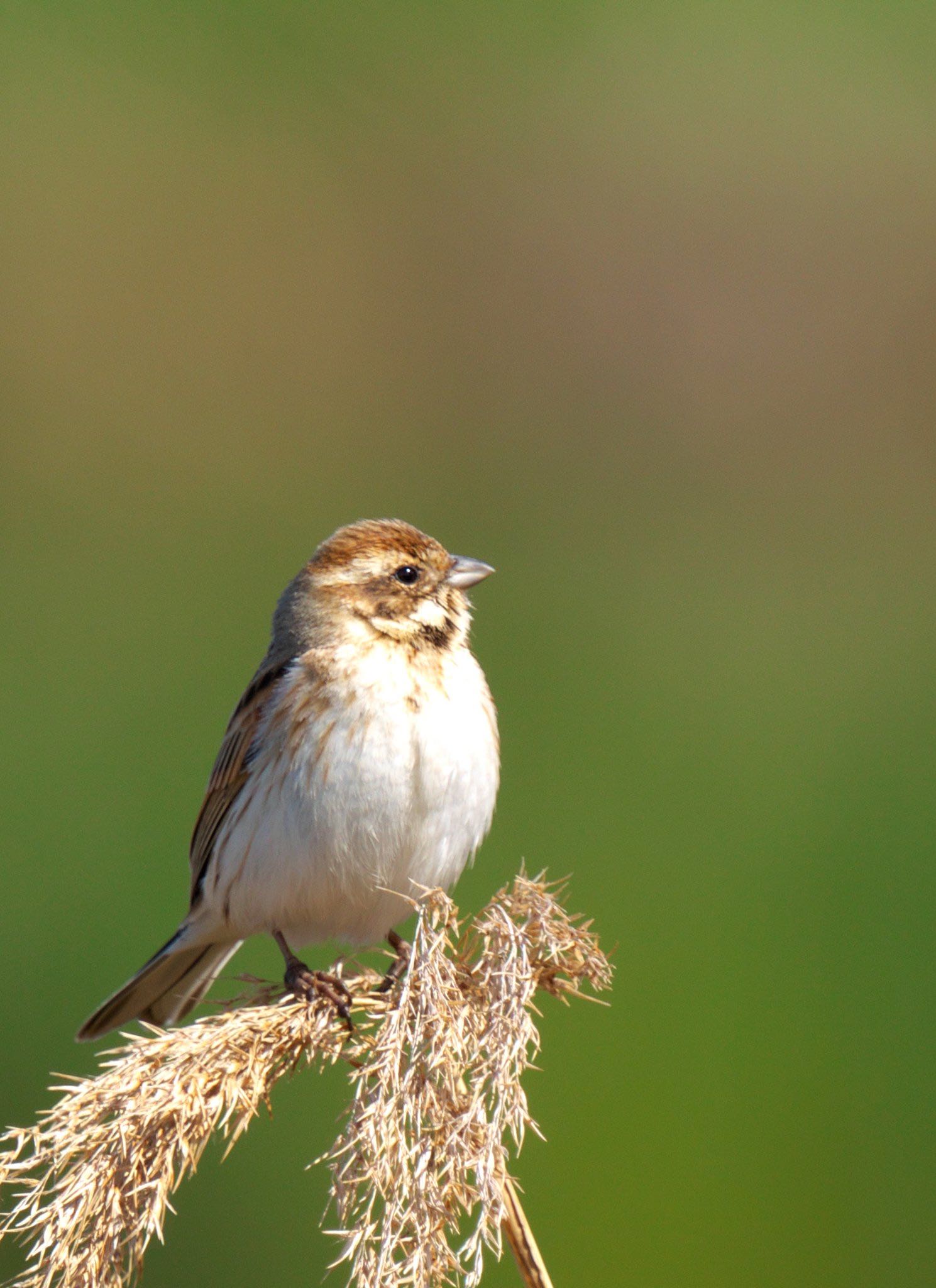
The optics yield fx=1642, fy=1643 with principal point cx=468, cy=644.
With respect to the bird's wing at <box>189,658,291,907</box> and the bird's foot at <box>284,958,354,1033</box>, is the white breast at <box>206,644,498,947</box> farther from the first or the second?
the bird's foot at <box>284,958,354,1033</box>

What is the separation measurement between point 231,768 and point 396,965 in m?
0.86

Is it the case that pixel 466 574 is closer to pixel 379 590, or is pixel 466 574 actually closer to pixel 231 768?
pixel 379 590

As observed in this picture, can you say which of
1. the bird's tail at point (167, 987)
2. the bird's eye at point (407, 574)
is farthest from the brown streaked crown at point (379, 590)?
the bird's tail at point (167, 987)

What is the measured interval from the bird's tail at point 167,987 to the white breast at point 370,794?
324 millimetres

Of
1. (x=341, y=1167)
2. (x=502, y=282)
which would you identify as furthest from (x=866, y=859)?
(x=502, y=282)

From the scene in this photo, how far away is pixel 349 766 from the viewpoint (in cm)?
351

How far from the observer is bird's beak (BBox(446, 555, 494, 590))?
3.78m

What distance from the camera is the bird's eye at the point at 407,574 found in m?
3.77

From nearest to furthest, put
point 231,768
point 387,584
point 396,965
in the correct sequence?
point 396,965 < point 387,584 < point 231,768

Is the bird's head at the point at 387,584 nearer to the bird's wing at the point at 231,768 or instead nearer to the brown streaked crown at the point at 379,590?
the brown streaked crown at the point at 379,590

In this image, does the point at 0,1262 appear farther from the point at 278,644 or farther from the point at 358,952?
the point at 358,952

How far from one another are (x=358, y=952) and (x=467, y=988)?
410mm

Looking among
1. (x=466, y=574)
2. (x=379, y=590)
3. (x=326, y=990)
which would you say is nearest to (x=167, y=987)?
(x=379, y=590)

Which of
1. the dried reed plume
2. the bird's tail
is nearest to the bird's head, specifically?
the bird's tail
